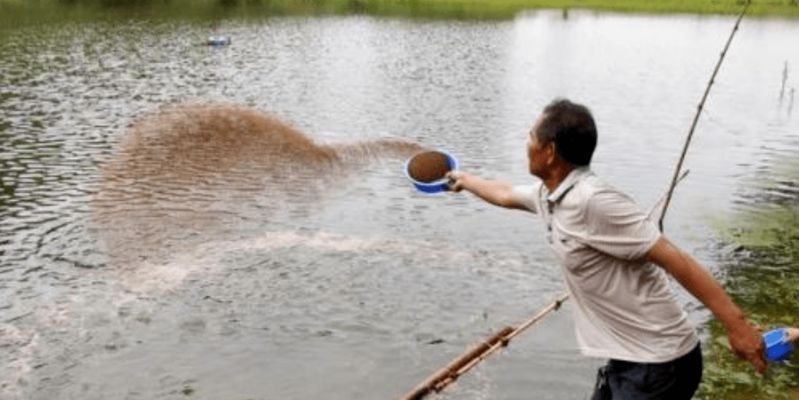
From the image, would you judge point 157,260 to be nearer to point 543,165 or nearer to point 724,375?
point 724,375

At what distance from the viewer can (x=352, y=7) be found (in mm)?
67500

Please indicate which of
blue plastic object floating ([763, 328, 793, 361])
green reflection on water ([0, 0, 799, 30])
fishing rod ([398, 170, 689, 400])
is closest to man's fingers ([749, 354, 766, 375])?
blue plastic object floating ([763, 328, 793, 361])

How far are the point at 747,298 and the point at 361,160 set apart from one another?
32.2ft

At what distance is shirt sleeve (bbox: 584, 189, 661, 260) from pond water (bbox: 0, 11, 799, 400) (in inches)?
210

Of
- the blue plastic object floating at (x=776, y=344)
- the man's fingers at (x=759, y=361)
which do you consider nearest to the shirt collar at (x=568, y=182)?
the man's fingers at (x=759, y=361)

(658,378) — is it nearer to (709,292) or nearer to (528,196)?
(709,292)

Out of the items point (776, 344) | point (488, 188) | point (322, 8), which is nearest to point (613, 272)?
point (776, 344)

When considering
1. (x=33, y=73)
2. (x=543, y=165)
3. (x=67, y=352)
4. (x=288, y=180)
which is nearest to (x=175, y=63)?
(x=33, y=73)

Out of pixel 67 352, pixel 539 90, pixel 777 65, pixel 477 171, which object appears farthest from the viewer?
pixel 777 65

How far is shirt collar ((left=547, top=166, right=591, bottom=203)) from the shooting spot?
3.83 meters

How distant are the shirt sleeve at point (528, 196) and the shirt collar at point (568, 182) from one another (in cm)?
43

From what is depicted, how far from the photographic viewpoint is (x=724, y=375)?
8.98m

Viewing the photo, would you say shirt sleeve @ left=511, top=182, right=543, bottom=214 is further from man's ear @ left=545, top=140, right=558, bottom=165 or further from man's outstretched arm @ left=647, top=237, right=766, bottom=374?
man's outstretched arm @ left=647, top=237, right=766, bottom=374

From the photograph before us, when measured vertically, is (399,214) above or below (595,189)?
below
